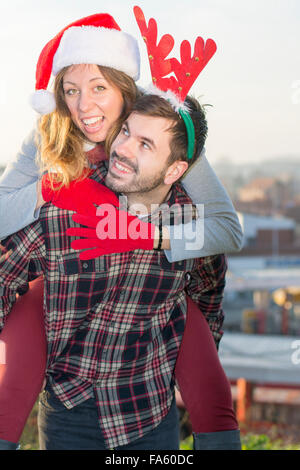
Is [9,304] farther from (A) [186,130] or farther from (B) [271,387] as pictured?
(B) [271,387]

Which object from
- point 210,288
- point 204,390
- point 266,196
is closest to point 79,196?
point 210,288

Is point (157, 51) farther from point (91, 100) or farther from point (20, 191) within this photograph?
point (20, 191)

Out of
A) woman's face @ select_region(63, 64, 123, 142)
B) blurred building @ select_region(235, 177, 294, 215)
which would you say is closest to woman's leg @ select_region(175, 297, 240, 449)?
woman's face @ select_region(63, 64, 123, 142)

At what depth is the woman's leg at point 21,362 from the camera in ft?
5.56

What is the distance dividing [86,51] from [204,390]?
114 cm

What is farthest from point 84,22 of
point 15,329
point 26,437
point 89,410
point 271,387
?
point 271,387

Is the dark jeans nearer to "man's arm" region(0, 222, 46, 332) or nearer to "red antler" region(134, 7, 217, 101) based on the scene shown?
"man's arm" region(0, 222, 46, 332)

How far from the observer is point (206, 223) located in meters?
1.78

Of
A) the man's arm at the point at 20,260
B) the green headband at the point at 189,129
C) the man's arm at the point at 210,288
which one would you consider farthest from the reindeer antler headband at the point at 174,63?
the man's arm at the point at 20,260

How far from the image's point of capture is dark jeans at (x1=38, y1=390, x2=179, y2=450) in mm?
1852

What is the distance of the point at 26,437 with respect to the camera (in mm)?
3725

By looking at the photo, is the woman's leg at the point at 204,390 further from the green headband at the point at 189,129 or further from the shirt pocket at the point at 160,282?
the green headband at the point at 189,129
